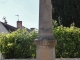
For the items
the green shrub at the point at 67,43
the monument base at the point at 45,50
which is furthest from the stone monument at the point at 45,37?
the green shrub at the point at 67,43

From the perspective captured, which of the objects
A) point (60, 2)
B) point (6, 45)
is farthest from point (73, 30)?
point (60, 2)

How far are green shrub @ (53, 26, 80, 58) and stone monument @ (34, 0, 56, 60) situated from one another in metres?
9.44

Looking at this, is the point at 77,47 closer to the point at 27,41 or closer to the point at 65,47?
the point at 65,47

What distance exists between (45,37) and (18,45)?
10.4 metres

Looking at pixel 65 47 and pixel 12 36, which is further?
pixel 12 36

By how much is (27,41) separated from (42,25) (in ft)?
32.8

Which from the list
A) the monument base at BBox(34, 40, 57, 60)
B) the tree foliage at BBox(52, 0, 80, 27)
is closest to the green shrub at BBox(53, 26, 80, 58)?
the tree foliage at BBox(52, 0, 80, 27)

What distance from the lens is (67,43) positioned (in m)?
17.7

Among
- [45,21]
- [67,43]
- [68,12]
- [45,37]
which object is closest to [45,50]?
[45,37]

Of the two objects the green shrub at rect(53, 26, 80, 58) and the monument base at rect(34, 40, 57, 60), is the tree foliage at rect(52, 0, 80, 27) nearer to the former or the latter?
the green shrub at rect(53, 26, 80, 58)

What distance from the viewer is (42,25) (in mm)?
8188

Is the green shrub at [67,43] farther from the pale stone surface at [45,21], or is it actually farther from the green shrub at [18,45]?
the pale stone surface at [45,21]

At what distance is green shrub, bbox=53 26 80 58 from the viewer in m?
17.5

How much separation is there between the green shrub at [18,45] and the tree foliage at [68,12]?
25.5ft
